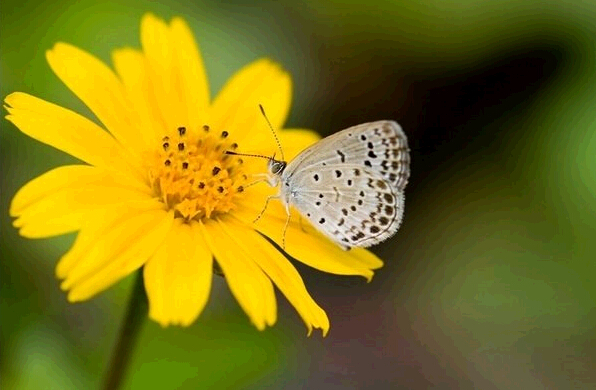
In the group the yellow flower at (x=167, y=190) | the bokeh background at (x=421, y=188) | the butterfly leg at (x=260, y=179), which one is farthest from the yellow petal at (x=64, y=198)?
the bokeh background at (x=421, y=188)

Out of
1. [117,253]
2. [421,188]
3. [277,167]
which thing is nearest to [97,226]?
[117,253]

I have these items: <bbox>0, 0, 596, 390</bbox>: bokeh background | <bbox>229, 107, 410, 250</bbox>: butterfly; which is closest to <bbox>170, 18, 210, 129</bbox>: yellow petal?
<bbox>229, 107, 410, 250</bbox>: butterfly

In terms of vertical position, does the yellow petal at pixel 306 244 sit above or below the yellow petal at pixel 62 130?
below

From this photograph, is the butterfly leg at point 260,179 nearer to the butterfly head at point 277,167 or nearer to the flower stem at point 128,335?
the butterfly head at point 277,167

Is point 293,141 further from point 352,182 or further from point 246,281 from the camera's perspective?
point 246,281

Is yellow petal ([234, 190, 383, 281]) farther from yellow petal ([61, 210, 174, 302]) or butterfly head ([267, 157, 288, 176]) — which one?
yellow petal ([61, 210, 174, 302])

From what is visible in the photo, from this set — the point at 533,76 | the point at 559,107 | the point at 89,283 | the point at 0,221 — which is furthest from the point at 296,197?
the point at 533,76
